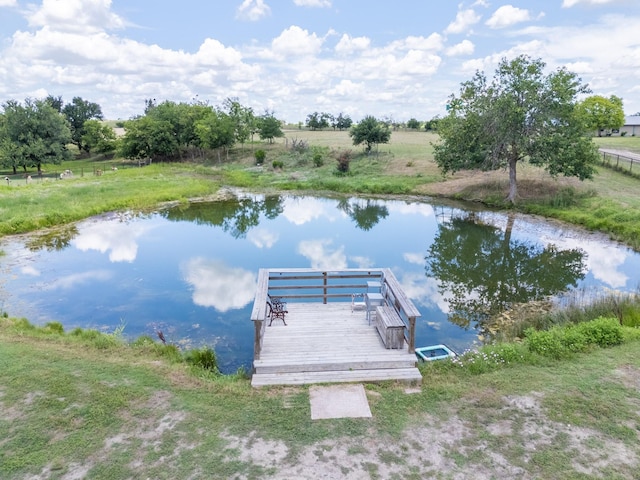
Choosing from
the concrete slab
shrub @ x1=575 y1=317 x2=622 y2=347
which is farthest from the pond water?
the concrete slab

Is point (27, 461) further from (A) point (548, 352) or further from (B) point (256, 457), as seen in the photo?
(A) point (548, 352)

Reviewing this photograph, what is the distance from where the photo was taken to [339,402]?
23.6 ft

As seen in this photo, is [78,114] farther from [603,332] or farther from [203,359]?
[603,332]

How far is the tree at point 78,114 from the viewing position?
6494 cm

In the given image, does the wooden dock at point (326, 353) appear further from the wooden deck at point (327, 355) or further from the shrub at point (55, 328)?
the shrub at point (55, 328)

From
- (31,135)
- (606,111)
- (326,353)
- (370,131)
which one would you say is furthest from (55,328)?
(606,111)

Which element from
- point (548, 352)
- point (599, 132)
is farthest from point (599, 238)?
point (599, 132)

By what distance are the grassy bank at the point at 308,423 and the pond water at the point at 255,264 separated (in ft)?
7.44

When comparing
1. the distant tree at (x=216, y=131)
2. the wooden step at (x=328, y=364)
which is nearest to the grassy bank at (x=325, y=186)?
the distant tree at (x=216, y=131)

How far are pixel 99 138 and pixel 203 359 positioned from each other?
6044cm

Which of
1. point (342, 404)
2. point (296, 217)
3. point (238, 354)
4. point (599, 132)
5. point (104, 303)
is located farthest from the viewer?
point (599, 132)

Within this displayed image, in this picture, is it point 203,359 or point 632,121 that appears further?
point 632,121

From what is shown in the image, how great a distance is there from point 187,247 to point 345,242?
731cm

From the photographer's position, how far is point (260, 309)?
8.45m
